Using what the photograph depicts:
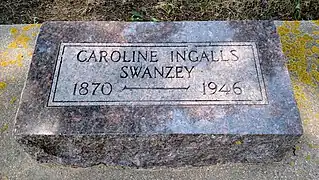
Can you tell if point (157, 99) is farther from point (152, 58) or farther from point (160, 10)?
point (160, 10)

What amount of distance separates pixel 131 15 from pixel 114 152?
157cm

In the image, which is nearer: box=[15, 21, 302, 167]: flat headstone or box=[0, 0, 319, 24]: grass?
box=[15, 21, 302, 167]: flat headstone

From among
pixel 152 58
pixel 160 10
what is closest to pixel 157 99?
pixel 152 58

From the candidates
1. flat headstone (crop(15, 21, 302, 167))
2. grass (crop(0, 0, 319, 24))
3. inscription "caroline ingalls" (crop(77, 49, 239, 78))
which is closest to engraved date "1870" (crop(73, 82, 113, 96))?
flat headstone (crop(15, 21, 302, 167))

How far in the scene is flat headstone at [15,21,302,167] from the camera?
1.84m

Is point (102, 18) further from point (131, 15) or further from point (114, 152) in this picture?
point (114, 152)

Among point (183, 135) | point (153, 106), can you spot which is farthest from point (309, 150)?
point (153, 106)

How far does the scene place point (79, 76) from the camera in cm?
200

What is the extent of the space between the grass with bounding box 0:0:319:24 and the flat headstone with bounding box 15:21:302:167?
41.1 inches

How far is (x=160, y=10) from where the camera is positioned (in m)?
3.26

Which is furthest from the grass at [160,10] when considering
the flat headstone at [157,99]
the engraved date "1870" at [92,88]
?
the engraved date "1870" at [92,88]

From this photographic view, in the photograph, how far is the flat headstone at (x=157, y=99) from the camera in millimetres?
1843

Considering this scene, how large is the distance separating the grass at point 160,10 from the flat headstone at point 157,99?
1.04m

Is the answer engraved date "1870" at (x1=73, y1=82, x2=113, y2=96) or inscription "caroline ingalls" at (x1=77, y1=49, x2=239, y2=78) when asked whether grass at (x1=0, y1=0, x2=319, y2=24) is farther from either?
engraved date "1870" at (x1=73, y1=82, x2=113, y2=96)
